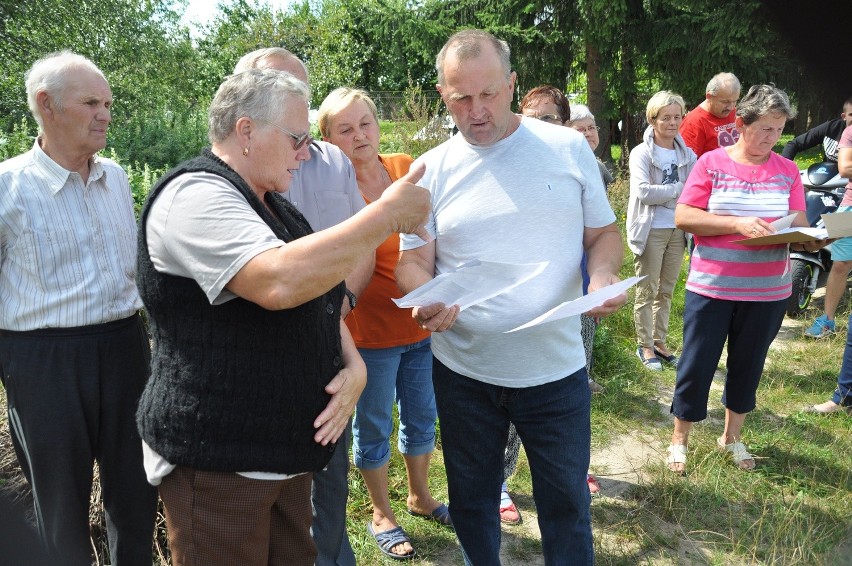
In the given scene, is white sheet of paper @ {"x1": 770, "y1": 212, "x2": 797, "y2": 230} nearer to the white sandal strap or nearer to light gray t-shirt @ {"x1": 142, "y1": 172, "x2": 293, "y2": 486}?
the white sandal strap

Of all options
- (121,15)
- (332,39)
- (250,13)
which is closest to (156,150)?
(121,15)

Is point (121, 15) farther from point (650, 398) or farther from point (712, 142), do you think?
point (650, 398)

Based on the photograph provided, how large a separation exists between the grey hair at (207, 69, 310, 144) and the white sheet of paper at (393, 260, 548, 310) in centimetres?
65

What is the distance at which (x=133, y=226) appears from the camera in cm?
250

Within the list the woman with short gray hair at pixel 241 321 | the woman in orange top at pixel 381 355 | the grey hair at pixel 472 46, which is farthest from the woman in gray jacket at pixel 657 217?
the woman with short gray hair at pixel 241 321

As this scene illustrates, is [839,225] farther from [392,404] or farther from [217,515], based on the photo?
[217,515]

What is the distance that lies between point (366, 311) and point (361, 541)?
3.40 ft

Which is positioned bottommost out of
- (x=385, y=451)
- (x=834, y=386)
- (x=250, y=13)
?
(x=834, y=386)

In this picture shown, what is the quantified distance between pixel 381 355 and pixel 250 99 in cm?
138

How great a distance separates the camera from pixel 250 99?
5.43ft

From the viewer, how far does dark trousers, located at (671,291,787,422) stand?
3.35 metres

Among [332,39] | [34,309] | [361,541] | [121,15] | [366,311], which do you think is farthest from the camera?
[332,39]

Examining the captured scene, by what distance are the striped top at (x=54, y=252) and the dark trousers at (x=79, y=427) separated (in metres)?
0.07

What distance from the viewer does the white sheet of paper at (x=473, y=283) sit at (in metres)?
2.02
